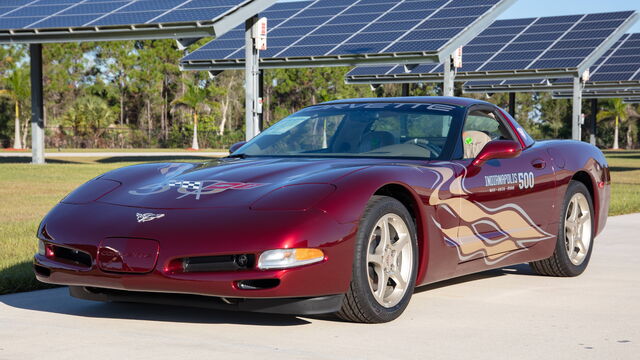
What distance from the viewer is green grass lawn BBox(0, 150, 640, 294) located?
680 centimetres

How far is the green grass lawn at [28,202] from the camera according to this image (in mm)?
6805

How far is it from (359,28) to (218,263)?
75.1ft

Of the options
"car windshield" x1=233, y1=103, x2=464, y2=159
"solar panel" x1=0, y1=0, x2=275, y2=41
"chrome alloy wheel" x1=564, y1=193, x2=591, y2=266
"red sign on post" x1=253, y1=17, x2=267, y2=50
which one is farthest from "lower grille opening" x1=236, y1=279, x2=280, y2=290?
"solar panel" x1=0, y1=0, x2=275, y2=41

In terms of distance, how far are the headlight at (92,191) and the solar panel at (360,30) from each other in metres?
18.0

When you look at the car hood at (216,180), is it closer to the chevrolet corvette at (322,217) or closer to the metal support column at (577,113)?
the chevrolet corvette at (322,217)

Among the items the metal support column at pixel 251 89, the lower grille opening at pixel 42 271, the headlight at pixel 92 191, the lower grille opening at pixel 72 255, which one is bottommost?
the lower grille opening at pixel 42 271

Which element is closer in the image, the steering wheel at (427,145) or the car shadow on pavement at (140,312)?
the car shadow on pavement at (140,312)

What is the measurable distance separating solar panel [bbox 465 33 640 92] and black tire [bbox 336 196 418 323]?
28576 mm

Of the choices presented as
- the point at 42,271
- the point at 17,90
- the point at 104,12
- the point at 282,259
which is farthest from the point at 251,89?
the point at 17,90

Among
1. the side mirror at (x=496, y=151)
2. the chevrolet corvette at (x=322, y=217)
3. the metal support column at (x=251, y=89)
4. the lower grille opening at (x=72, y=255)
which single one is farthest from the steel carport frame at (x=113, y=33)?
the lower grille opening at (x=72, y=255)

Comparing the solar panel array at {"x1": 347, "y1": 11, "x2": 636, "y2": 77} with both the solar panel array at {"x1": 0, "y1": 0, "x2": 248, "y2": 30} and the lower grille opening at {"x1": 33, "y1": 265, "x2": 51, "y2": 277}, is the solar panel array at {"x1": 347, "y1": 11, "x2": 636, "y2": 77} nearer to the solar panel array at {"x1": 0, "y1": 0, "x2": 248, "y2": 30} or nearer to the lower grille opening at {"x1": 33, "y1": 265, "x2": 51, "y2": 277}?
the solar panel array at {"x1": 0, "y1": 0, "x2": 248, "y2": 30}

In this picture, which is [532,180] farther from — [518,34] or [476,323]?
[518,34]

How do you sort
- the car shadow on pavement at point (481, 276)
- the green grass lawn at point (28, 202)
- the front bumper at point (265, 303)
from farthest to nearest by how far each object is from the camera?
the green grass lawn at point (28, 202) < the car shadow on pavement at point (481, 276) < the front bumper at point (265, 303)

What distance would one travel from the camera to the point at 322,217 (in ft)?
15.4
